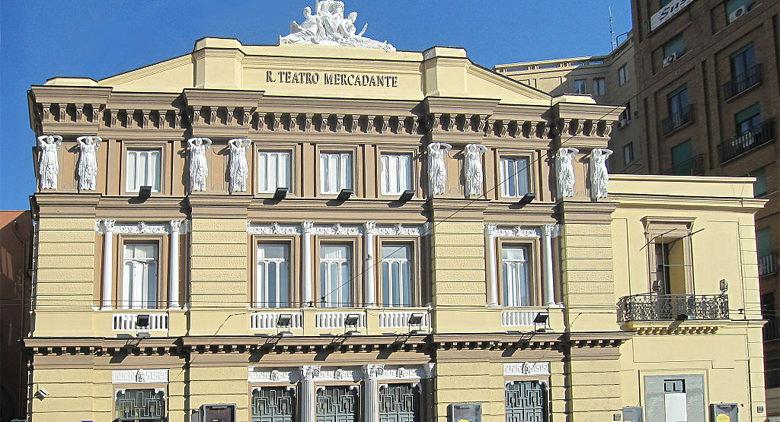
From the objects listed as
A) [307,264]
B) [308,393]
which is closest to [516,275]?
[307,264]

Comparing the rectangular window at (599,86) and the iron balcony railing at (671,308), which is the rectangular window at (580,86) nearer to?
the rectangular window at (599,86)

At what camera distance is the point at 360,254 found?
37312 mm

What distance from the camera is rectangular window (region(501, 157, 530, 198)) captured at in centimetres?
3897

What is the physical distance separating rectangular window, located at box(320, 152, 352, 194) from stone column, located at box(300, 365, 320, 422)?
5.86 m

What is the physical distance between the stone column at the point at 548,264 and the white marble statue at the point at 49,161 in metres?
16.0

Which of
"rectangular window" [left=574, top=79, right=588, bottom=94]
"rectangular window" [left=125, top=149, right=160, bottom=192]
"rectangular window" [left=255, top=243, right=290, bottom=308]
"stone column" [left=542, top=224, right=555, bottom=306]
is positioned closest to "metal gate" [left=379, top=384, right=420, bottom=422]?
"rectangular window" [left=255, top=243, right=290, bottom=308]

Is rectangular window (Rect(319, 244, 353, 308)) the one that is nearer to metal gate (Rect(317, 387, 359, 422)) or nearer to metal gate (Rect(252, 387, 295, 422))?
metal gate (Rect(317, 387, 359, 422))

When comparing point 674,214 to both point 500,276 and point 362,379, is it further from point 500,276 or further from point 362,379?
point 362,379

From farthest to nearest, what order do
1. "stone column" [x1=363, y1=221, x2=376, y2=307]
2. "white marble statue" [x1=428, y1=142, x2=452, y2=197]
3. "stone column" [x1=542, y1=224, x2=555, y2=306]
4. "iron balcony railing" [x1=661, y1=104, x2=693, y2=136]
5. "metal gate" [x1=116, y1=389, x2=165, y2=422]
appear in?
"iron balcony railing" [x1=661, y1=104, x2=693, y2=136] → "stone column" [x1=542, y1=224, x2=555, y2=306] → "white marble statue" [x1=428, y1=142, x2=452, y2=197] → "stone column" [x1=363, y1=221, x2=376, y2=307] → "metal gate" [x1=116, y1=389, x2=165, y2=422]

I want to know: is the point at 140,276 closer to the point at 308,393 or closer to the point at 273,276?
the point at 273,276

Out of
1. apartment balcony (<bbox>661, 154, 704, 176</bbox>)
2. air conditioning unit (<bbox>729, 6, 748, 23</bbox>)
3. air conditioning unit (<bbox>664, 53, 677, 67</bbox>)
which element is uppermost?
air conditioning unit (<bbox>729, 6, 748, 23</bbox>)

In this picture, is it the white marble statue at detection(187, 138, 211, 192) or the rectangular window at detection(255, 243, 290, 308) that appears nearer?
the white marble statue at detection(187, 138, 211, 192)

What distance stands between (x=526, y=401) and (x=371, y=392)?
5.30 m

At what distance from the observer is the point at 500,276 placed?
38.3 m
